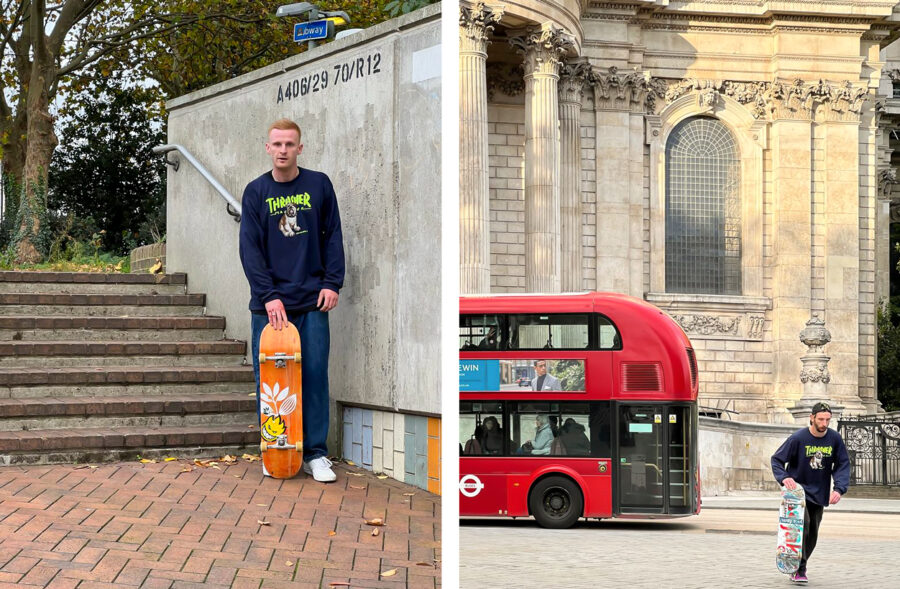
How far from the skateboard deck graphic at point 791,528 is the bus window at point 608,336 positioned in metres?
4.29

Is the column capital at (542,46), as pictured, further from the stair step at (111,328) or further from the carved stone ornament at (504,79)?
the stair step at (111,328)

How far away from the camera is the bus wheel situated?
13.8 meters

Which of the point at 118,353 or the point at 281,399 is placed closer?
the point at 281,399

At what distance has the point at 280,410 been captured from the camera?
6.71 m

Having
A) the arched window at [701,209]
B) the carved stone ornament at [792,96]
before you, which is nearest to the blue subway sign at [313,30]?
the carved stone ornament at [792,96]

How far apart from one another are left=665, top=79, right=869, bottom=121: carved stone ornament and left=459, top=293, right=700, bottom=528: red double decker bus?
2275 centimetres

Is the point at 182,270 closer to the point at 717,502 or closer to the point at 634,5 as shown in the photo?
the point at 717,502

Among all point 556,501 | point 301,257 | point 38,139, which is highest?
point 38,139

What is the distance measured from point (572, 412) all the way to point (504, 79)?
67.8 ft

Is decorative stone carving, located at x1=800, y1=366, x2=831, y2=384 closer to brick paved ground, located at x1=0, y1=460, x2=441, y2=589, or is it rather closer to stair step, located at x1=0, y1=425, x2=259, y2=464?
stair step, located at x1=0, y1=425, x2=259, y2=464

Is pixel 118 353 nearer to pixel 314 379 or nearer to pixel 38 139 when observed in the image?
pixel 314 379

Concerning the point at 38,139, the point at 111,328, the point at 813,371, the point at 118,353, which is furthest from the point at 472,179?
the point at 118,353

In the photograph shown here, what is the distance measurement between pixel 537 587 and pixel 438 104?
477cm

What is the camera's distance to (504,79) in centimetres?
3312
